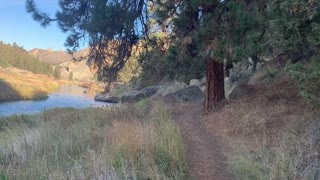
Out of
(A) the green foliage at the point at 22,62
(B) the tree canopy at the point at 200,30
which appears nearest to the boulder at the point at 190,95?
(B) the tree canopy at the point at 200,30

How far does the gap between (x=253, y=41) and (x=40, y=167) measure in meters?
4.94

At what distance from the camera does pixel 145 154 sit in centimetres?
513

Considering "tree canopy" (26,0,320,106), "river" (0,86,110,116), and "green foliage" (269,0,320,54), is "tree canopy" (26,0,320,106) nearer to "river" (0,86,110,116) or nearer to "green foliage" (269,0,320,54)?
"green foliage" (269,0,320,54)

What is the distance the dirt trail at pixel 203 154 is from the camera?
4.95 meters

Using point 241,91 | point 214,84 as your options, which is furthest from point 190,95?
point 214,84

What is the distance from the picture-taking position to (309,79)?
193 inches

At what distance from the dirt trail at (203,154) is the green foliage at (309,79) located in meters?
1.69

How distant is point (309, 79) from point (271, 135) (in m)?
1.66

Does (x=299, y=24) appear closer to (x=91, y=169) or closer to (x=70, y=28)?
(x=91, y=169)

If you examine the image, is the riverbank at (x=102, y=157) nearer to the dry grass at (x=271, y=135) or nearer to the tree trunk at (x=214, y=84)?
the dry grass at (x=271, y=135)

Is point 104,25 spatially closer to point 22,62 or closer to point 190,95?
point 190,95

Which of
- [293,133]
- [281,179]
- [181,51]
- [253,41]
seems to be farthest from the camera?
[181,51]

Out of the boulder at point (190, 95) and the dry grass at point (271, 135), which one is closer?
the dry grass at point (271, 135)

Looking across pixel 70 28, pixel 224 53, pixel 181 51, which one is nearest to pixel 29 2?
pixel 70 28
